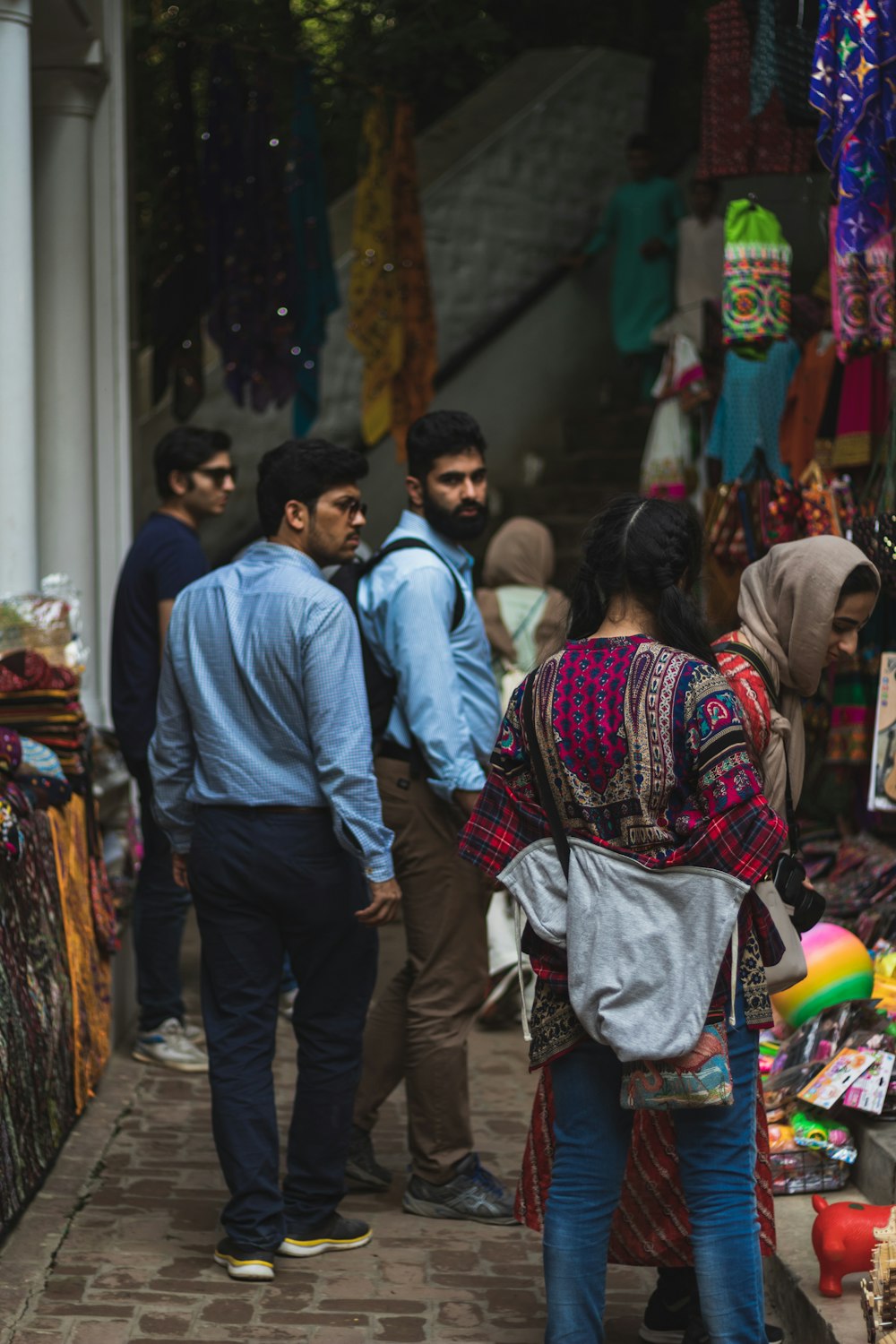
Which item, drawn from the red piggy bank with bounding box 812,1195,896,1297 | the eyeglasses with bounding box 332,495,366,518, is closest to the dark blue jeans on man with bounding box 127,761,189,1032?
the eyeglasses with bounding box 332,495,366,518

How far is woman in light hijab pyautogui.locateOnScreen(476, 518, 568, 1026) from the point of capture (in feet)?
21.8

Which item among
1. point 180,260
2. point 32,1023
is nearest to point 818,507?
point 32,1023

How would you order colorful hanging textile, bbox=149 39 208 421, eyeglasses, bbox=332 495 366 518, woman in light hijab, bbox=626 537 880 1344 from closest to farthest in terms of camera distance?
woman in light hijab, bbox=626 537 880 1344 → eyeglasses, bbox=332 495 366 518 → colorful hanging textile, bbox=149 39 208 421

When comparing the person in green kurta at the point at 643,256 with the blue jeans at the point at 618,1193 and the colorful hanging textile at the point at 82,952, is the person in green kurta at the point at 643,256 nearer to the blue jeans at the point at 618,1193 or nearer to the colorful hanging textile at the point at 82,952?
the colorful hanging textile at the point at 82,952

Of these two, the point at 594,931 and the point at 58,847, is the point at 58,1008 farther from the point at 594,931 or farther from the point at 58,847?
the point at 594,931

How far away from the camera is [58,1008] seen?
4.98 metres

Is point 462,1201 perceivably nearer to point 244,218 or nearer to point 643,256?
point 244,218

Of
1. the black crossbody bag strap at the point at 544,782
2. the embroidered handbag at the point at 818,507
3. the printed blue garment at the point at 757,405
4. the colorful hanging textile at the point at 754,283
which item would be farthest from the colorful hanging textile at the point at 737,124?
the black crossbody bag strap at the point at 544,782

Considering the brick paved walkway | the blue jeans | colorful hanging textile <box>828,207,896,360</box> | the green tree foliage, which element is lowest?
the brick paved walkway

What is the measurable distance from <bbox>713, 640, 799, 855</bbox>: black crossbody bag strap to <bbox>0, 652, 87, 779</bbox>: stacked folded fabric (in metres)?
2.38

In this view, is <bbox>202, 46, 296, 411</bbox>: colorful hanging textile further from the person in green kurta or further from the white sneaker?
the white sneaker

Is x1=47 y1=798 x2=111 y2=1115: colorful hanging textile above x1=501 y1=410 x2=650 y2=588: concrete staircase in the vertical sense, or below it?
below

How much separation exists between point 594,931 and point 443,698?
1.42m

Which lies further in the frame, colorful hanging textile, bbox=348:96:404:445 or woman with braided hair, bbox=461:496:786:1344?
colorful hanging textile, bbox=348:96:404:445
